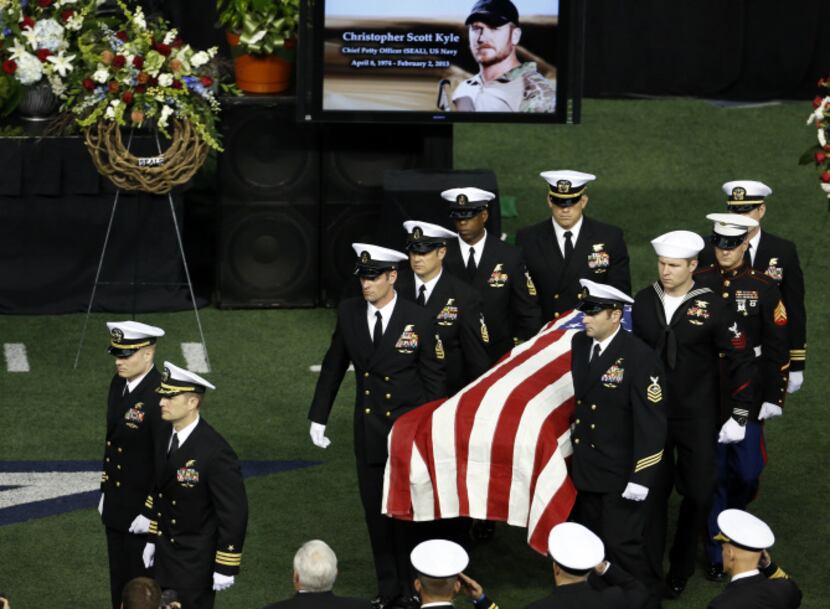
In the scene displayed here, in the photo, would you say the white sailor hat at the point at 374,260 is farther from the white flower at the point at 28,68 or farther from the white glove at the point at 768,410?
the white flower at the point at 28,68

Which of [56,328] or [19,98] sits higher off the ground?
[19,98]

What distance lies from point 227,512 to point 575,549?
138cm

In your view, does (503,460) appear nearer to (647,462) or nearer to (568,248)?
(647,462)

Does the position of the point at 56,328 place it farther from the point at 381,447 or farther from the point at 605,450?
the point at 605,450

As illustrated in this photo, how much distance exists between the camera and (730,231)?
7457mm

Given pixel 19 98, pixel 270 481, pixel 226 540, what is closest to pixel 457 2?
pixel 19 98

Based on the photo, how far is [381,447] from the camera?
23.2ft

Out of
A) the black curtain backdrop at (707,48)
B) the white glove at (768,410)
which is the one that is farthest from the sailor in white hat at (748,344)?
the black curtain backdrop at (707,48)

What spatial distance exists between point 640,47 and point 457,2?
5.75m

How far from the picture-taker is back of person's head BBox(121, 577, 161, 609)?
5008mm

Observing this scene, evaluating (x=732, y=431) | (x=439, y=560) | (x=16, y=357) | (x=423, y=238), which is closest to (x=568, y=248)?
(x=423, y=238)

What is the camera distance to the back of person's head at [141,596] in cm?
501

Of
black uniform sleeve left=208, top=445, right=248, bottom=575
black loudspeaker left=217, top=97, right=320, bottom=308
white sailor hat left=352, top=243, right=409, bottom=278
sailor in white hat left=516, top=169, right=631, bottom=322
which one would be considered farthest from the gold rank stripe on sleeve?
black loudspeaker left=217, top=97, right=320, bottom=308

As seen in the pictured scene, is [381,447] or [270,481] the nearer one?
[381,447]
